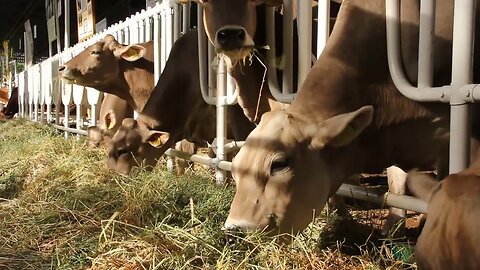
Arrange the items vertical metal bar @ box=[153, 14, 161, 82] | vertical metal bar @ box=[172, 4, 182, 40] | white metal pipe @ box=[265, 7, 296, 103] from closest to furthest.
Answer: white metal pipe @ box=[265, 7, 296, 103], vertical metal bar @ box=[172, 4, 182, 40], vertical metal bar @ box=[153, 14, 161, 82]

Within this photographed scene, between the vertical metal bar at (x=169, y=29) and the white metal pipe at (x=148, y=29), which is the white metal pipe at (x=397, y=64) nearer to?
the vertical metal bar at (x=169, y=29)

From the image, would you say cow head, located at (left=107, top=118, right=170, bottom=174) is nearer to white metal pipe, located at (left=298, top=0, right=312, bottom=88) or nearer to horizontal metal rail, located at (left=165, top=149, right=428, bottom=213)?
white metal pipe, located at (left=298, top=0, right=312, bottom=88)

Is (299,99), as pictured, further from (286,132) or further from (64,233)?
(64,233)

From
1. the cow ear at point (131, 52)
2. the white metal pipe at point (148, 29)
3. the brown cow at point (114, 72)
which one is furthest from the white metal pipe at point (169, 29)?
the brown cow at point (114, 72)

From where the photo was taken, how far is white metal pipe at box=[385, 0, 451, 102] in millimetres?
2523

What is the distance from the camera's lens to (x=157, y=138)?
535 cm

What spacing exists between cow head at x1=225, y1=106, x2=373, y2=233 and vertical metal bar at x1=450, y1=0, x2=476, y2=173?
37 centimetres

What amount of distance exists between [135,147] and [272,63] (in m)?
2.02

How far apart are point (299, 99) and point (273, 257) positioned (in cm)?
76

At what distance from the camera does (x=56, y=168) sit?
5336mm

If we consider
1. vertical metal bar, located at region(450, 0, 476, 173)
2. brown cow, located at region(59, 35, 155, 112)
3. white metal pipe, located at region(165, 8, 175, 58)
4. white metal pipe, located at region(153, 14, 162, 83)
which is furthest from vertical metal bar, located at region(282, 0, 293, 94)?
brown cow, located at region(59, 35, 155, 112)

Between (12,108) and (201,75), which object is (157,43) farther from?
(12,108)

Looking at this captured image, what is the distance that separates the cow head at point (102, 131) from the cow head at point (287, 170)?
4.14 metres

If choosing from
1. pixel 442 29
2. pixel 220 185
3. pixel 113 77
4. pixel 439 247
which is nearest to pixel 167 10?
pixel 113 77
